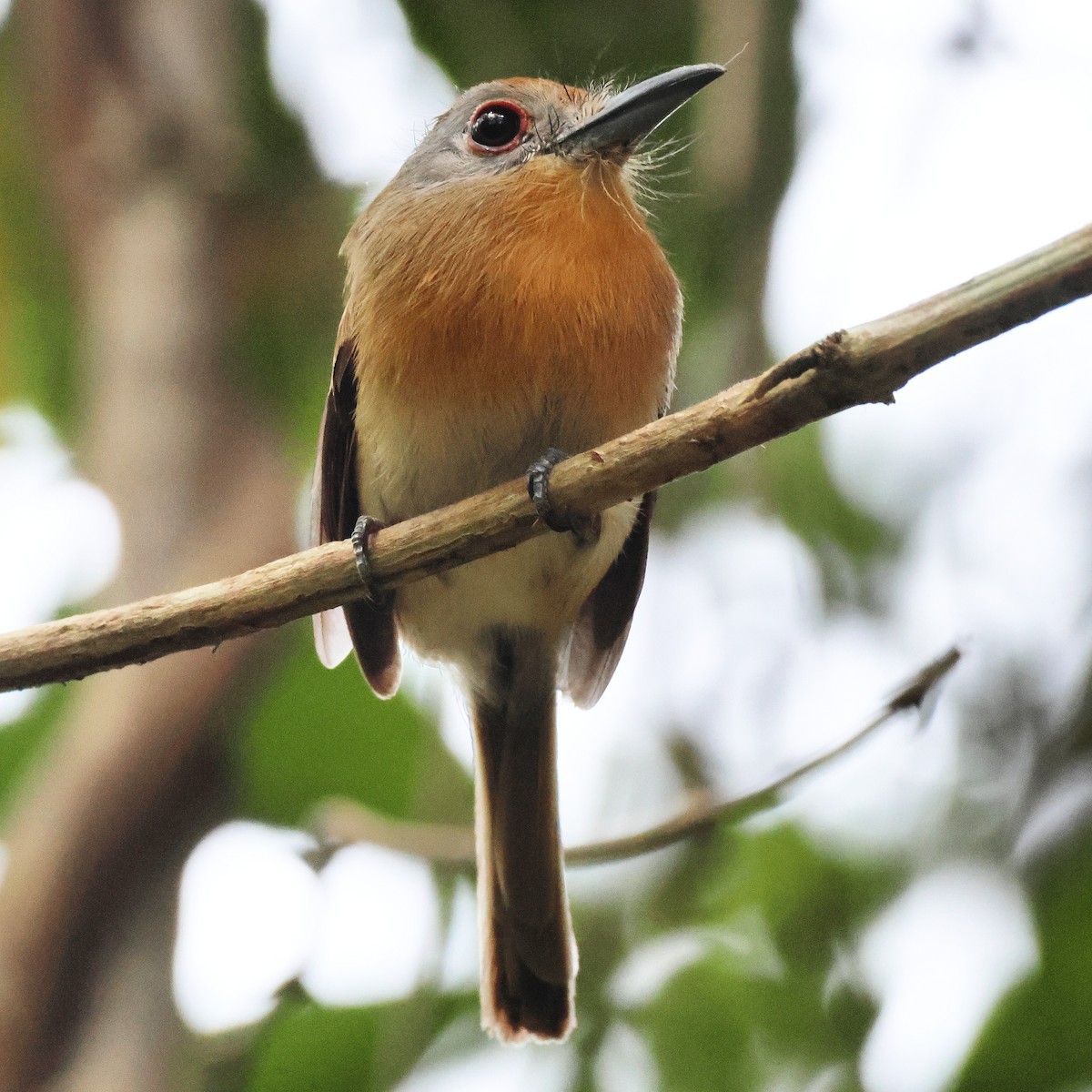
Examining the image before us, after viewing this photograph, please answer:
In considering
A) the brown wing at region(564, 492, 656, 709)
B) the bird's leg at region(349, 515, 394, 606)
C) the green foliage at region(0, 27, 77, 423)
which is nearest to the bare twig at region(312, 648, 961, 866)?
the brown wing at region(564, 492, 656, 709)

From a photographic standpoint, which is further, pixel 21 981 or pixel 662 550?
pixel 662 550

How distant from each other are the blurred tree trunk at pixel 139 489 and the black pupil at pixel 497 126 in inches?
36.8

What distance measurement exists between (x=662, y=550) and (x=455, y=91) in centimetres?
142

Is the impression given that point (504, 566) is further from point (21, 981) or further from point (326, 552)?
point (21, 981)

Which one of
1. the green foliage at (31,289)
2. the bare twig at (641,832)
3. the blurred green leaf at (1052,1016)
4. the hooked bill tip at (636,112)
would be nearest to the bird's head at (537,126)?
the hooked bill tip at (636,112)

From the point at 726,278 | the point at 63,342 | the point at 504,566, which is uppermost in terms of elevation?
the point at 63,342

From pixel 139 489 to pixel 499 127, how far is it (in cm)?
119

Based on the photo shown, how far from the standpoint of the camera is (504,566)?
9.72 ft

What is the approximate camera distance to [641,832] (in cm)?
298

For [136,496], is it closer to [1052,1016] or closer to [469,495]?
[469,495]

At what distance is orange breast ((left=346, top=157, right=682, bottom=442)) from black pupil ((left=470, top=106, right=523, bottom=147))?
167 mm

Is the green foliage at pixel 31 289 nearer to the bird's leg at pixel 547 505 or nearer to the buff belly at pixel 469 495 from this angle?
the buff belly at pixel 469 495

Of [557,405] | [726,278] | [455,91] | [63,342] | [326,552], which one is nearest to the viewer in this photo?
[326,552]

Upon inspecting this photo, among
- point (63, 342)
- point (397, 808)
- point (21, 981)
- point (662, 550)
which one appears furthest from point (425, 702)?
point (63, 342)
